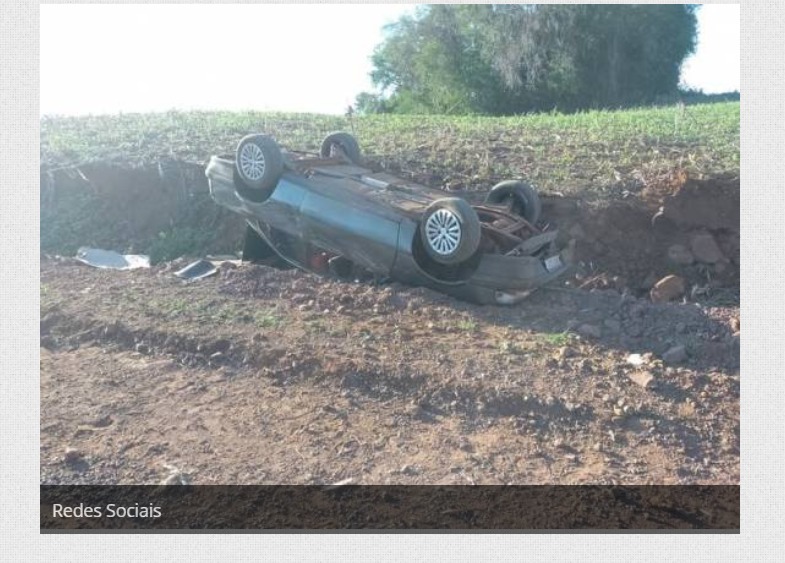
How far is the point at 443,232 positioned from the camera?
652 centimetres

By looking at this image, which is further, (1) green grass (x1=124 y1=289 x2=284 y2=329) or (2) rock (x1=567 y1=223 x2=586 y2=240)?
(2) rock (x1=567 y1=223 x2=586 y2=240)

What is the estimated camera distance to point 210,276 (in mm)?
7707

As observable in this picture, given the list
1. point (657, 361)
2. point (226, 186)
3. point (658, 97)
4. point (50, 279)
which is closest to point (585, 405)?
point (657, 361)

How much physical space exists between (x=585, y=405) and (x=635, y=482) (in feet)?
2.41

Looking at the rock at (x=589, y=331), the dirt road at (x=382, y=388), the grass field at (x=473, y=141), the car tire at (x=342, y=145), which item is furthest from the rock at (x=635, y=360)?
the car tire at (x=342, y=145)

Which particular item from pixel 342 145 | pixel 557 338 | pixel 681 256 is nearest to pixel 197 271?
pixel 342 145

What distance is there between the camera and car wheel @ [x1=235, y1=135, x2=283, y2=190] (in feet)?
25.2

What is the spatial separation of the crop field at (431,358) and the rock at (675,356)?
1cm

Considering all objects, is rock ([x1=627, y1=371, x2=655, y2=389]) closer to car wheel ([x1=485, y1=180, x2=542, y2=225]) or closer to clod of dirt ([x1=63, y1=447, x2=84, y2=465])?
car wheel ([x1=485, y1=180, x2=542, y2=225])

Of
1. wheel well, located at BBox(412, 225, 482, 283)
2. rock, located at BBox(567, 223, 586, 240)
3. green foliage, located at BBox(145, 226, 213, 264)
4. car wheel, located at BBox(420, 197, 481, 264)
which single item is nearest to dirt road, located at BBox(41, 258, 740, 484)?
wheel well, located at BBox(412, 225, 482, 283)

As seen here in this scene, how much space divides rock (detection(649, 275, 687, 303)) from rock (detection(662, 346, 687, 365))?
6.83 ft

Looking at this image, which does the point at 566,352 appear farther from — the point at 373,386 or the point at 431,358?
the point at 373,386

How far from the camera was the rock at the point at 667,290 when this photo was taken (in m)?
7.87

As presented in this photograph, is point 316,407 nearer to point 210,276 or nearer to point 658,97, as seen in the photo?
point 210,276
